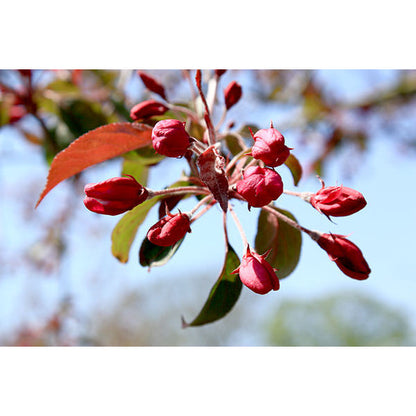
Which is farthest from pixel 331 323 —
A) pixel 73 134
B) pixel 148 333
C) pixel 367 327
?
pixel 73 134

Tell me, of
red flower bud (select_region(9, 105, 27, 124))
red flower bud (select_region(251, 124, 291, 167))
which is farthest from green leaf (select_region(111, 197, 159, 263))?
red flower bud (select_region(9, 105, 27, 124))

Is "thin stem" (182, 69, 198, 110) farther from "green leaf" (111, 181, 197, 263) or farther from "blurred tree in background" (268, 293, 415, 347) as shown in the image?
"blurred tree in background" (268, 293, 415, 347)

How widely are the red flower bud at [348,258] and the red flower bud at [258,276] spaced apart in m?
0.12

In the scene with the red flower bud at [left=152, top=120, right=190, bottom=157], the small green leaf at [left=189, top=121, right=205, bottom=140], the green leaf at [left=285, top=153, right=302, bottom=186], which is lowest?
the green leaf at [left=285, top=153, right=302, bottom=186]

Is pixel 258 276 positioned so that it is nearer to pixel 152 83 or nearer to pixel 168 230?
pixel 168 230

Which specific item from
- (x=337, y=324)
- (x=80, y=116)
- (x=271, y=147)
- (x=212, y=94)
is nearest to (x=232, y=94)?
(x=212, y=94)

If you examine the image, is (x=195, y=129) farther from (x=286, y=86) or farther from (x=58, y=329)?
(x=58, y=329)

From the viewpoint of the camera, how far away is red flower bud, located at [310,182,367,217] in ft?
2.18

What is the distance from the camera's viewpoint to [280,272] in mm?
999

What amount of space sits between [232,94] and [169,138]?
16.6 inches

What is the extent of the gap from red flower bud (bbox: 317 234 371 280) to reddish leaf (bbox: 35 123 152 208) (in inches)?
17.3

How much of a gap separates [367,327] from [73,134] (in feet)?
57.2

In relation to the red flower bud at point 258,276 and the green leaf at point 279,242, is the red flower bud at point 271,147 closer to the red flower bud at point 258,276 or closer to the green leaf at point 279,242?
the red flower bud at point 258,276

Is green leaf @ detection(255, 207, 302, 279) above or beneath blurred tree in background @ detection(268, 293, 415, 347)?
above
